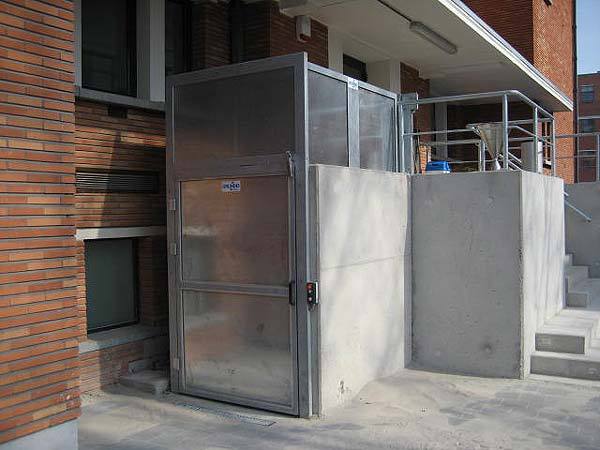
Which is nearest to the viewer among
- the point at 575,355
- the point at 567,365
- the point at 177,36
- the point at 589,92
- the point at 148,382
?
the point at 148,382

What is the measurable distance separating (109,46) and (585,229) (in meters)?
8.65

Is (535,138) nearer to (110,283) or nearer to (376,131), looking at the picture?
(376,131)

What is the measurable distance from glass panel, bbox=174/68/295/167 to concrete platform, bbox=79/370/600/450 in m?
2.40

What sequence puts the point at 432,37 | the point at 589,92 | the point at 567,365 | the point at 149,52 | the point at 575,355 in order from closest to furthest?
the point at 567,365, the point at 575,355, the point at 149,52, the point at 432,37, the point at 589,92

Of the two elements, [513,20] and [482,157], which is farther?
[513,20]

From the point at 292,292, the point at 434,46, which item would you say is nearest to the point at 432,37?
the point at 434,46

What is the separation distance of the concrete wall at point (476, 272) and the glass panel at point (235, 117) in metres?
2.37

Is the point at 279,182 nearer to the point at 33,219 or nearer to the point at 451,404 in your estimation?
the point at 33,219

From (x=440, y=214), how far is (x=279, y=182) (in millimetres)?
2396

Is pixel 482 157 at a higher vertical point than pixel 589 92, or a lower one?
lower

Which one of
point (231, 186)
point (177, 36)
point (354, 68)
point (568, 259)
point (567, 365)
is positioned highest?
point (354, 68)

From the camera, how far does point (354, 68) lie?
11789 mm

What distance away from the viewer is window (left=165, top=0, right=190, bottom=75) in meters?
8.10

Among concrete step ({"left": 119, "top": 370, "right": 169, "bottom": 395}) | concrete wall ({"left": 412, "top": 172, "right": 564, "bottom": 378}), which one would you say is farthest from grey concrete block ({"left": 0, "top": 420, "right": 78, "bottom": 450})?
concrete wall ({"left": 412, "top": 172, "right": 564, "bottom": 378})
